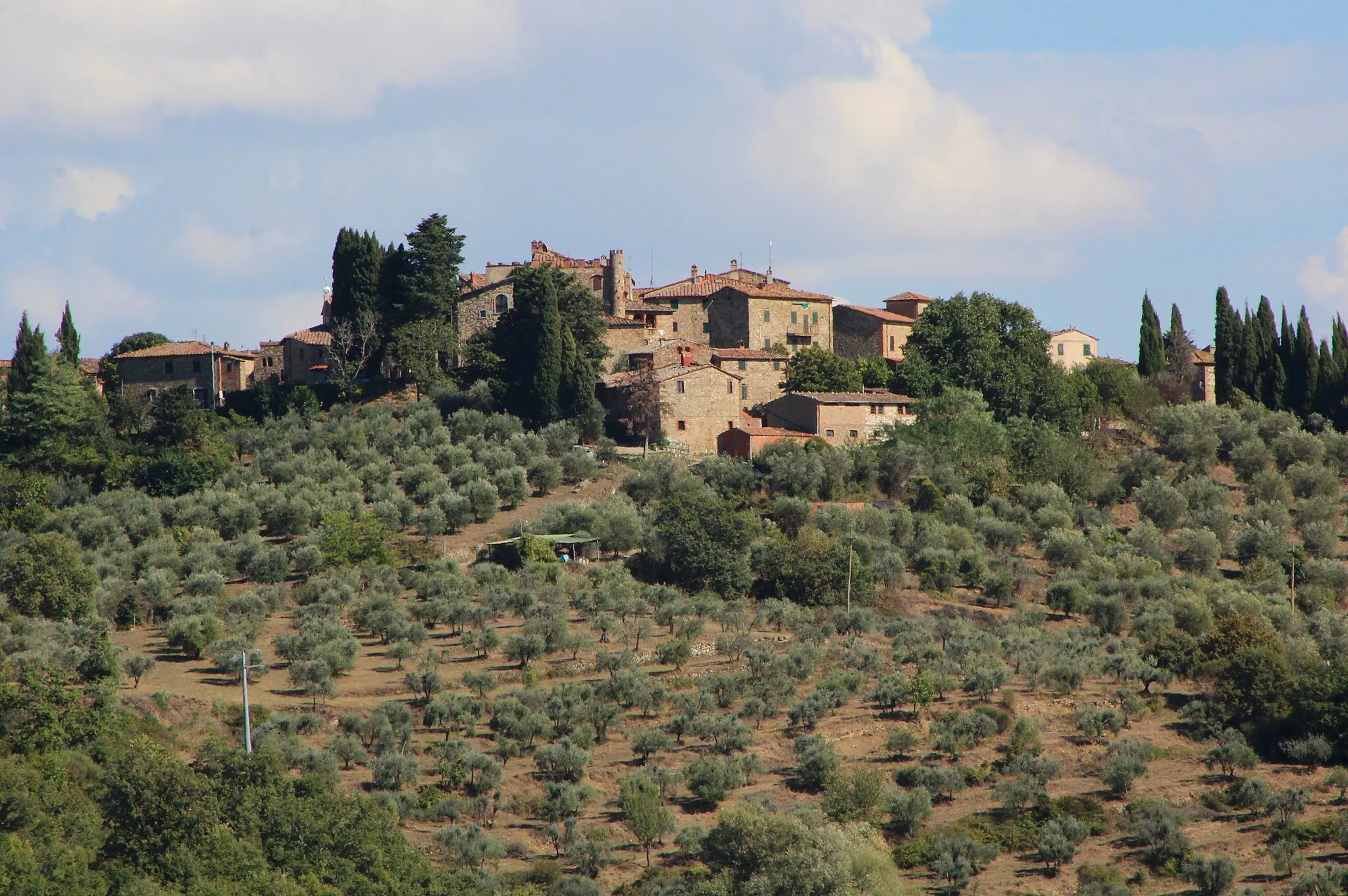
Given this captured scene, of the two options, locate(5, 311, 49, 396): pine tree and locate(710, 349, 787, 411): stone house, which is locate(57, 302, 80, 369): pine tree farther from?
locate(710, 349, 787, 411): stone house

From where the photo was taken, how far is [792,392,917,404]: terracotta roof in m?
72.3

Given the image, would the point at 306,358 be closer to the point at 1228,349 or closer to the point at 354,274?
the point at 354,274

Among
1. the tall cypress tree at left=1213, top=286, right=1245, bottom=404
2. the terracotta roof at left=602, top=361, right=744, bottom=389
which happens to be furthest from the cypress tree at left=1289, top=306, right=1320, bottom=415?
the terracotta roof at left=602, top=361, right=744, bottom=389

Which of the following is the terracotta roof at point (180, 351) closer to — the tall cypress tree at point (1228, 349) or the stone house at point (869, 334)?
the stone house at point (869, 334)

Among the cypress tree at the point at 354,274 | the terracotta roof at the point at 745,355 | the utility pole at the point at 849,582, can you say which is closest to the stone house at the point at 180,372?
the cypress tree at the point at 354,274

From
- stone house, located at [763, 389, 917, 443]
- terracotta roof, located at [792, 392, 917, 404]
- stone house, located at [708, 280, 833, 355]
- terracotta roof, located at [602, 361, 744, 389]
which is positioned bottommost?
stone house, located at [763, 389, 917, 443]

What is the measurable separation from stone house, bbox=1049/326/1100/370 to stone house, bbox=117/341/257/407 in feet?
131

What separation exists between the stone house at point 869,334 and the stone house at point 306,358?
23.5 m

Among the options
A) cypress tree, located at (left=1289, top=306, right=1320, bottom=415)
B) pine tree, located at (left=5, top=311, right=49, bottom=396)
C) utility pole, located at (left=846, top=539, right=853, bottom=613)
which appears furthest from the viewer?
cypress tree, located at (left=1289, top=306, right=1320, bottom=415)

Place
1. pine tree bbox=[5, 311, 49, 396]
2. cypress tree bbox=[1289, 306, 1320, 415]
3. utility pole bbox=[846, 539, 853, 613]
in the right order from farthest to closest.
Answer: cypress tree bbox=[1289, 306, 1320, 415], pine tree bbox=[5, 311, 49, 396], utility pole bbox=[846, 539, 853, 613]

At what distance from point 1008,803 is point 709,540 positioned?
65.6ft

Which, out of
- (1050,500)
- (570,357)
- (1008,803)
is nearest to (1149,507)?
(1050,500)

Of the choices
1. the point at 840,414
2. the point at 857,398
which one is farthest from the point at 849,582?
the point at 857,398

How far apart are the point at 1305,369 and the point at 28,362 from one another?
5502 cm
